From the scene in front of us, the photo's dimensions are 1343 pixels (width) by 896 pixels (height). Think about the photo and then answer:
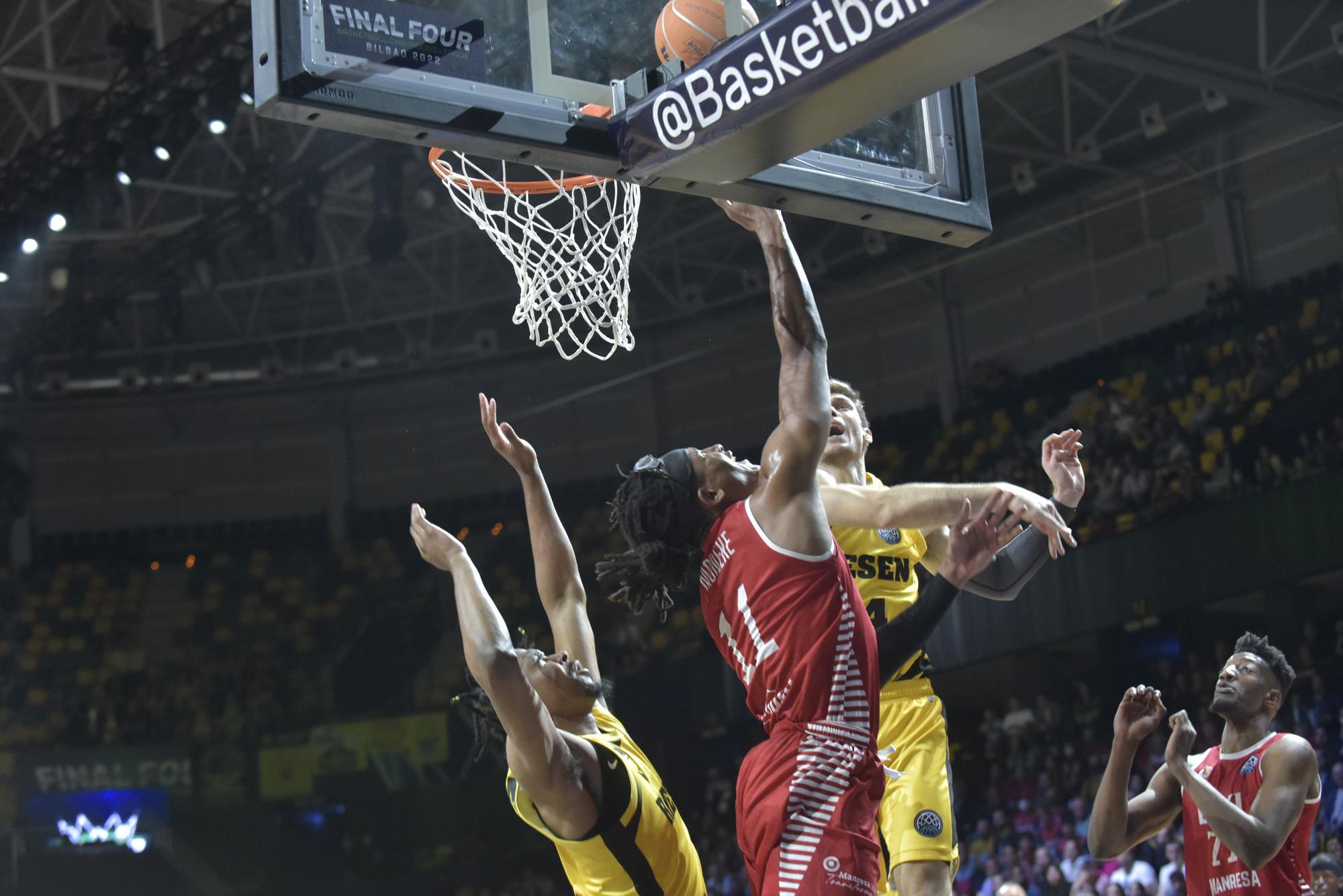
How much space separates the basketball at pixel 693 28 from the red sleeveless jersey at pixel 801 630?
1314 mm

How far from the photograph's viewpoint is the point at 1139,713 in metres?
4.80

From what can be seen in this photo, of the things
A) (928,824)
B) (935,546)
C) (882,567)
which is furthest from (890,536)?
(928,824)

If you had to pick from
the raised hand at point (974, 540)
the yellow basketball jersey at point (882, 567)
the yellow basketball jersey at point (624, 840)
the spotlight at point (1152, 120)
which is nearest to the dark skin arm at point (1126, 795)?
the yellow basketball jersey at point (882, 567)

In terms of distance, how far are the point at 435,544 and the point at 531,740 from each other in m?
0.97

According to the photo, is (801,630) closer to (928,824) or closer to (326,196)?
(928,824)

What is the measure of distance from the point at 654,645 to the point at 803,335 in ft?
50.3

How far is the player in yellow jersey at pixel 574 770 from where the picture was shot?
375 cm

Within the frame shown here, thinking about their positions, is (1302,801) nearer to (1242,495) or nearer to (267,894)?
(1242,495)

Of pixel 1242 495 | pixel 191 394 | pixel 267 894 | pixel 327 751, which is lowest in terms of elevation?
pixel 267 894


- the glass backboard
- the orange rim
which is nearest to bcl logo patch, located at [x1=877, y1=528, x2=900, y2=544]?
the glass backboard

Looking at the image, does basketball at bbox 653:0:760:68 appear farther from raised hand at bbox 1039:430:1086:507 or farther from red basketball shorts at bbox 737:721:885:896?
red basketball shorts at bbox 737:721:885:896

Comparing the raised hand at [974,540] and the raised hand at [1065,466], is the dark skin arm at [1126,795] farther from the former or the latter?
the raised hand at [974,540]

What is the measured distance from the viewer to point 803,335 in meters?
3.86

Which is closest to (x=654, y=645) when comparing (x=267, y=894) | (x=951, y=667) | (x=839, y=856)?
(x=951, y=667)
